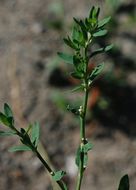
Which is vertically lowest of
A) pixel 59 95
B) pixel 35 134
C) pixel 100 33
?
pixel 35 134

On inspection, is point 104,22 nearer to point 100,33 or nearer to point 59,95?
point 100,33

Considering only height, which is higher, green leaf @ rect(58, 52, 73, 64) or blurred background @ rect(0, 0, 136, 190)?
blurred background @ rect(0, 0, 136, 190)

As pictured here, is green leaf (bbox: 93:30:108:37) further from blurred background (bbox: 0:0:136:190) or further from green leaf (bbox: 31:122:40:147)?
blurred background (bbox: 0:0:136:190)

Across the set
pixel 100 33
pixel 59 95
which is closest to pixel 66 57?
pixel 100 33

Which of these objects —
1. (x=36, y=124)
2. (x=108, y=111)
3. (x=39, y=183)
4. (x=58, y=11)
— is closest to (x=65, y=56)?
(x=36, y=124)

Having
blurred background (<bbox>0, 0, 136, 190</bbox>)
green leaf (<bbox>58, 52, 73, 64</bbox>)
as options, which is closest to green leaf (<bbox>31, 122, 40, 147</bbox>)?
green leaf (<bbox>58, 52, 73, 64</bbox>)

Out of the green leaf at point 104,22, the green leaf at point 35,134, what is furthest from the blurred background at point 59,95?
the green leaf at point 104,22

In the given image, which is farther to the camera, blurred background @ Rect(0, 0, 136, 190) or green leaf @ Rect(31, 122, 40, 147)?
blurred background @ Rect(0, 0, 136, 190)

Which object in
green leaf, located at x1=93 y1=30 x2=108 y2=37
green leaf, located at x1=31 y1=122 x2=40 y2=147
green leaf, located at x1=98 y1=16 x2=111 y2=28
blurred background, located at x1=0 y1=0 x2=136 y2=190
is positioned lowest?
green leaf, located at x1=31 y1=122 x2=40 y2=147

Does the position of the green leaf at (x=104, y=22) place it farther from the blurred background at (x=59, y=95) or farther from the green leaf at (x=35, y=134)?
the blurred background at (x=59, y=95)
